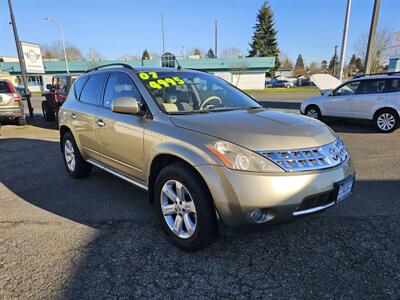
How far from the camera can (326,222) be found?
3477 millimetres

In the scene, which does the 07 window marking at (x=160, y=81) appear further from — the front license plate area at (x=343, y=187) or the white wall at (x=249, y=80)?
the white wall at (x=249, y=80)

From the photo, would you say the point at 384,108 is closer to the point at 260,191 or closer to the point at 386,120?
the point at 386,120

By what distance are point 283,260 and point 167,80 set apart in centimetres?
239

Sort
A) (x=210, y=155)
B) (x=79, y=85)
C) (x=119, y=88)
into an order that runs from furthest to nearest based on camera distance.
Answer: (x=79, y=85) < (x=119, y=88) < (x=210, y=155)

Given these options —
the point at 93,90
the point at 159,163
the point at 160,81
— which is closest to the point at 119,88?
the point at 160,81

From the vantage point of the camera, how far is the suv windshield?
3443 mm

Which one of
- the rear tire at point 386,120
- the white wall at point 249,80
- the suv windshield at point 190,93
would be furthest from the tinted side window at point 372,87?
the white wall at point 249,80

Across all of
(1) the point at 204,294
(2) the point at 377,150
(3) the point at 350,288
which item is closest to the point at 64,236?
(1) the point at 204,294

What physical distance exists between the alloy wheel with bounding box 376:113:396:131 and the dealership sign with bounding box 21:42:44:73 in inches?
578

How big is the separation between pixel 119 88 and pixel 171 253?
7.11ft

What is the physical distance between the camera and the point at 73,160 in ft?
16.9

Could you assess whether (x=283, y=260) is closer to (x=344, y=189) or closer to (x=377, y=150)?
(x=344, y=189)

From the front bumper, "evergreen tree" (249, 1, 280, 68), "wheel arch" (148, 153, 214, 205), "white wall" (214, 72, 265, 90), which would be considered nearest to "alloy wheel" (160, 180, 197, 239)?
"wheel arch" (148, 153, 214, 205)

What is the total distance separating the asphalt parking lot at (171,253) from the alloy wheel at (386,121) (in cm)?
501
